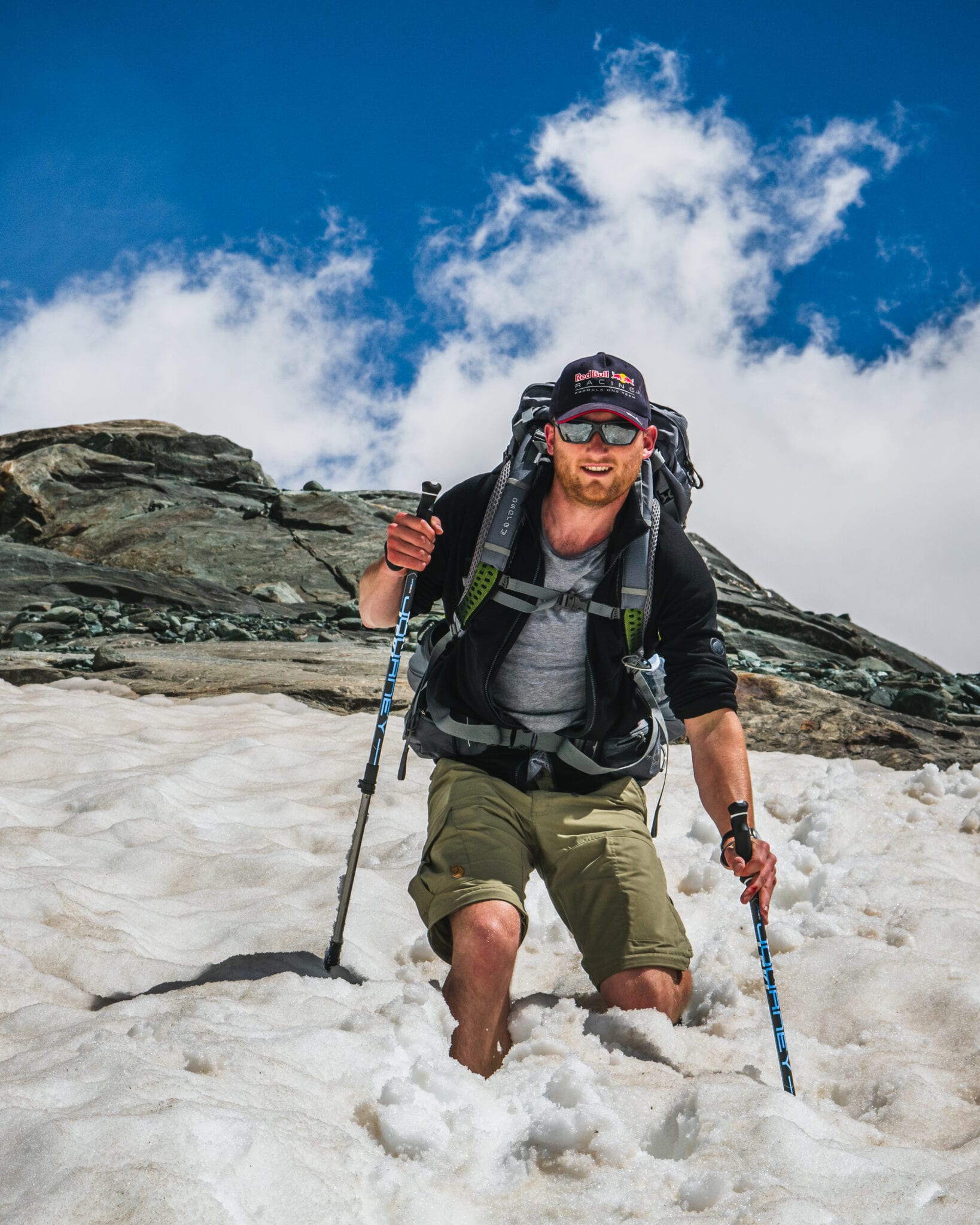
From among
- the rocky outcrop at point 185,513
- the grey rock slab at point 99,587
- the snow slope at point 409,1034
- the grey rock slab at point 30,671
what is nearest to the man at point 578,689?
A: the snow slope at point 409,1034

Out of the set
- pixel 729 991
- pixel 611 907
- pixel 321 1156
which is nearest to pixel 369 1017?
pixel 321 1156

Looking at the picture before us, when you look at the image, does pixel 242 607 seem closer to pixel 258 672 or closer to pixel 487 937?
pixel 258 672

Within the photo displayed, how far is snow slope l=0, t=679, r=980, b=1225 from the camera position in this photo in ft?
8.61

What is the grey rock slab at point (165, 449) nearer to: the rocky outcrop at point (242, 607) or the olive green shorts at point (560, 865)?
the rocky outcrop at point (242, 607)

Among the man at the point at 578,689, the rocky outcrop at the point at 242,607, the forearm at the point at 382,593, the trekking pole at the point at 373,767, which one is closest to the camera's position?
the man at the point at 578,689

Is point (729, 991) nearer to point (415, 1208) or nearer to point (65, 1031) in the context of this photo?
point (415, 1208)

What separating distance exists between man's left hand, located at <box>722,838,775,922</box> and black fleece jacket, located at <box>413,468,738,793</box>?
0.83m

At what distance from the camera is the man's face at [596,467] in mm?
4758

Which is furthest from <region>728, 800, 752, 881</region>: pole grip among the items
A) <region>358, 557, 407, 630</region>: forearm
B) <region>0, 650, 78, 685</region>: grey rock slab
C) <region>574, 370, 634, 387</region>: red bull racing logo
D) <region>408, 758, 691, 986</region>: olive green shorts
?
<region>0, 650, 78, 685</region>: grey rock slab

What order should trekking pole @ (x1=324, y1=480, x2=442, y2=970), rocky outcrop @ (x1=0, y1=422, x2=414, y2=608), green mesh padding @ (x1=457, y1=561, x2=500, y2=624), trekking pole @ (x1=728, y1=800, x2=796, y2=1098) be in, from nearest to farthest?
1. trekking pole @ (x1=728, y1=800, x2=796, y2=1098)
2. trekking pole @ (x1=324, y1=480, x2=442, y2=970)
3. green mesh padding @ (x1=457, y1=561, x2=500, y2=624)
4. rocky outcrop @ (x1=0, y1=422, x2=414, y2=608)

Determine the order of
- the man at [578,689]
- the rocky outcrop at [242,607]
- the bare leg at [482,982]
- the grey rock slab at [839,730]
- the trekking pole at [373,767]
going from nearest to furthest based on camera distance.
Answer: the bare leg at [482,982] → the man at [578,689] → the trekking pole at [373,767] → the grey rock slab at [839,730] → the rocky outcrop at [242,607]

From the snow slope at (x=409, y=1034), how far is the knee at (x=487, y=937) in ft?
0.81

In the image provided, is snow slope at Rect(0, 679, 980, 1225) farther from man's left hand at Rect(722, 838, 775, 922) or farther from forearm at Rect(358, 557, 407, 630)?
forearm at Rect(358, 557, 407, 630)

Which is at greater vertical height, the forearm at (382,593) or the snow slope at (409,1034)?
the forearm at (382,593)
